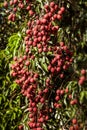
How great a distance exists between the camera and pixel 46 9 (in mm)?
2951

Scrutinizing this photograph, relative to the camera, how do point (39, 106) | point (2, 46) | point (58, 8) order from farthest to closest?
point (2, 46) → point (39, 106) → point (58, 8)

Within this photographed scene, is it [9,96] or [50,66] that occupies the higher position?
[50,66]

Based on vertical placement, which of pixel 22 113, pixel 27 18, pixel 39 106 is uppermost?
pixel 27 18

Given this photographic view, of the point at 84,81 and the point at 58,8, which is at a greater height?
the point at 58,8

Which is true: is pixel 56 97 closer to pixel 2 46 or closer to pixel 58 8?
pixel 58 8

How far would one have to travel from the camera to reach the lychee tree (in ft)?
9.23

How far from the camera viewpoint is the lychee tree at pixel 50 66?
2.81 metres

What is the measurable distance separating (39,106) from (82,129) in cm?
44

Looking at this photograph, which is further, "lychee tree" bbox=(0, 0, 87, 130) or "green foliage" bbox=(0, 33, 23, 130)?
"green foliage" bbox=(0, 33, 23, 130)

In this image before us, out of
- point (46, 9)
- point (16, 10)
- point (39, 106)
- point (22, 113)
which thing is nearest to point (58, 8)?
point (46, 9)

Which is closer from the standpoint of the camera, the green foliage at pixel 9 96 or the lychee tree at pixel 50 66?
the lychee tree at pixel 50 66

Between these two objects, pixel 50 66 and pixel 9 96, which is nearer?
pixel 50 66

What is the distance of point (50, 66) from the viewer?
2998mm

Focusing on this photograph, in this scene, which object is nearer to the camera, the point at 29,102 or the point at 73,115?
the point at 73,115
